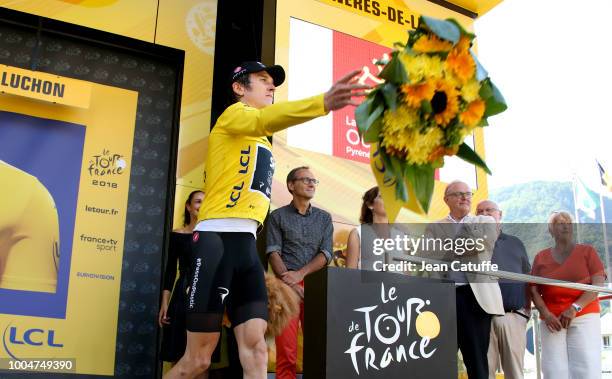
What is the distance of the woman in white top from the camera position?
481 cm

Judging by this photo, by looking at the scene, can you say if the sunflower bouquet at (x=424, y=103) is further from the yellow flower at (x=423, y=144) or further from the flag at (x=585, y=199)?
the flag at (x=585, y=199)

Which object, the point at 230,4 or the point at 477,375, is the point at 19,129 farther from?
the point at 477,375

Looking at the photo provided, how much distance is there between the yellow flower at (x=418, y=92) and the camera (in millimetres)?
2195

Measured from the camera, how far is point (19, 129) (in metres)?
4.89

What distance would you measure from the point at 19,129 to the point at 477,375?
11.9 ft

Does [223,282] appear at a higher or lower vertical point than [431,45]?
lower

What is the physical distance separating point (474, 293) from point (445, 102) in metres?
2.18

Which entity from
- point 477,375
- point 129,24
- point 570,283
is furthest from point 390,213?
point 129,24

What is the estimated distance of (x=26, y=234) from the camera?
478 cm

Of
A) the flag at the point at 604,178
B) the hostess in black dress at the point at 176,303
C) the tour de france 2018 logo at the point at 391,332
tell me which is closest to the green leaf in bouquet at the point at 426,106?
the tour de france 2018 logo at the point at 391,332

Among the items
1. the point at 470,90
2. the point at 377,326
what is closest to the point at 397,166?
the point at 470,90

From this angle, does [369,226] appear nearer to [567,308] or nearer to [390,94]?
[567,308]

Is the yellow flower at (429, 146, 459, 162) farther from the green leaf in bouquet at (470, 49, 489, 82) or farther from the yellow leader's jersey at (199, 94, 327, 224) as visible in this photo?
the yellow leader's jersey at (199, 94, 327, 224)

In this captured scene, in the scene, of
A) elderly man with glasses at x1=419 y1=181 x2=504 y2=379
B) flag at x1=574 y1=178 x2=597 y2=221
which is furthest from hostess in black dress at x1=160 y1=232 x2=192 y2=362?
flag at x1=574 y1=178 x2=597 y2=221
